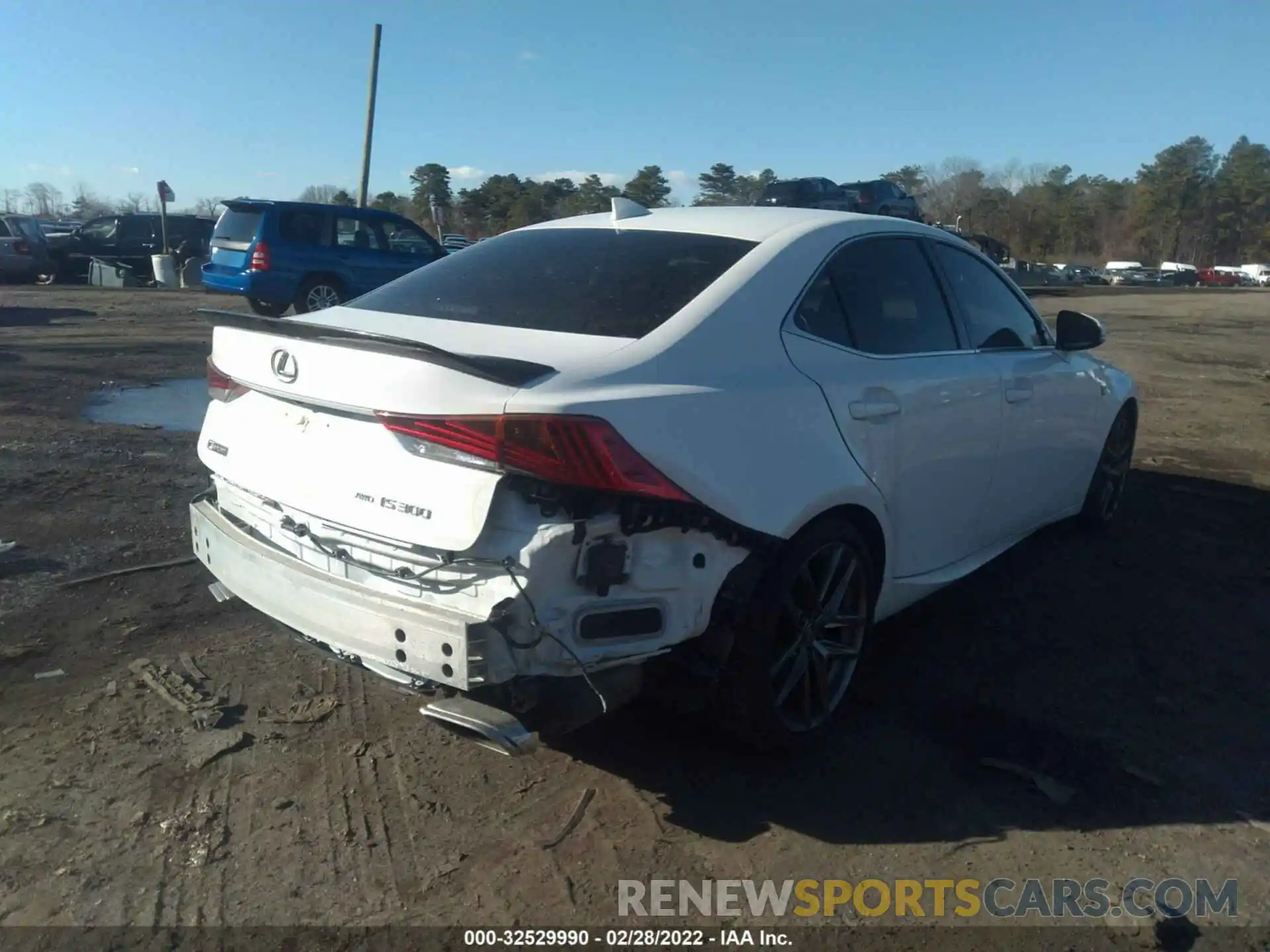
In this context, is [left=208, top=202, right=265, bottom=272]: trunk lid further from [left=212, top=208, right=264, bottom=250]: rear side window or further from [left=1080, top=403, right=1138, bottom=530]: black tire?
[left=1080, top=403, right=1138, bottom=530]: black tire

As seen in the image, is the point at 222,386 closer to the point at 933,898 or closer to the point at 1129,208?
the point at 933,898

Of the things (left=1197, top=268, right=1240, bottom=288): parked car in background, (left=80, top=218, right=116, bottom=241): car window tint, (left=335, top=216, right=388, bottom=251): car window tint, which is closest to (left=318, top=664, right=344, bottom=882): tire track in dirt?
(left=335, top=216, right=388, bottom=251): car window tint

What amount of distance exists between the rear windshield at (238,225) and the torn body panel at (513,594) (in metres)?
13.1

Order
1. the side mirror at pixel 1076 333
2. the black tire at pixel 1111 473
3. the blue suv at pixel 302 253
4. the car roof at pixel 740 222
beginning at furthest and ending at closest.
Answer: the blue suv at pixel 302 253, the black tire at pixel 1111 473, the side mirror at pixel 1076 333, the car roof at pixel 740 222

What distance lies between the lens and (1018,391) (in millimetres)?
4531

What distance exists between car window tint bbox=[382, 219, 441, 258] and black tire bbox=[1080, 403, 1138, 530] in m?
11.8

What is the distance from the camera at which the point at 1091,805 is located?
3.21 m

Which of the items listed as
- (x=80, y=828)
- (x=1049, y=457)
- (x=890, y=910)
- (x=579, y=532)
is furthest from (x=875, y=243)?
(x=80, y=828)

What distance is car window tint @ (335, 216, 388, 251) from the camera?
15.3 meters

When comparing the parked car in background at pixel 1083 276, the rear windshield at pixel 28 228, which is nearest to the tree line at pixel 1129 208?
the parked car in background at pixel 1083 276

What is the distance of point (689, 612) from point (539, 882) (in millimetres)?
821

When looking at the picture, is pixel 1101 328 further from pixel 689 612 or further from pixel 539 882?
pixel 539 882

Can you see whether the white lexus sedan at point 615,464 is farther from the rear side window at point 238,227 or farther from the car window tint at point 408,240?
the car window tint at point 408,240

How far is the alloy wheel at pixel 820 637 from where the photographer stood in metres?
3.30
